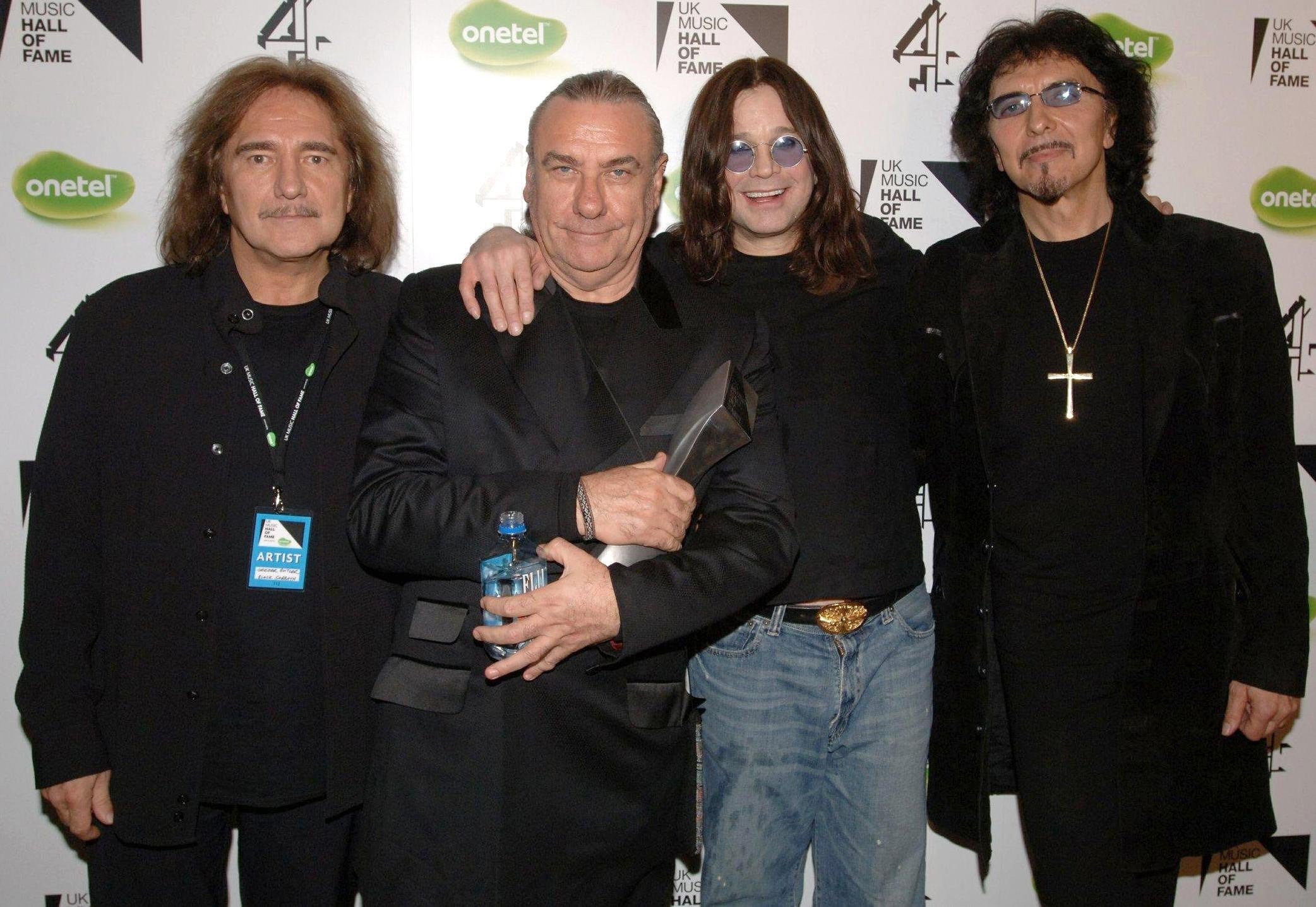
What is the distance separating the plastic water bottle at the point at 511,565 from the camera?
179 centimetres

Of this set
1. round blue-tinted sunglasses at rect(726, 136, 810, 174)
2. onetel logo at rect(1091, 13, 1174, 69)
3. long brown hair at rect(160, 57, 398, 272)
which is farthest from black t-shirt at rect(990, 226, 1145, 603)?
long brown hair at rect(160, 57, 398, 272)

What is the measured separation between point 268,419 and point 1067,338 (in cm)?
206

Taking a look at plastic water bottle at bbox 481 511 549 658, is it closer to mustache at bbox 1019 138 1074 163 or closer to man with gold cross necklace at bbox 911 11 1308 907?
man with gold cross necklace at bbox 911 11 1308 907

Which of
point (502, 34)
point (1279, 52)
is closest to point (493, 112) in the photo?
point (502, 34)

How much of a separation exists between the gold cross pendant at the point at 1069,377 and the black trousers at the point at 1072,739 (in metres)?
0.50

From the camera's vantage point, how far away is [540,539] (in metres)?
1.85

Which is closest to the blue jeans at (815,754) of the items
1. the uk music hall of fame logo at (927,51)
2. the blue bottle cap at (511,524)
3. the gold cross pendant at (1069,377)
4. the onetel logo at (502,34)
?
the gold cross pendant at (1069,377)

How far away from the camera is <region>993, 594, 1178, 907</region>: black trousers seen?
8.07 ft

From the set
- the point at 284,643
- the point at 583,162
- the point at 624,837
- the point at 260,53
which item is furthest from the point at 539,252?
the point at 260,53

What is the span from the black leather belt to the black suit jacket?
1.43 ft

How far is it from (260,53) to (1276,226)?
3588 millimetres

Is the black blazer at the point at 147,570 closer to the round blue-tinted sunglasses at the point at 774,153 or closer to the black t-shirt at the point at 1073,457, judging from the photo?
the round blue-tinted sunglasses at the point at 774,153

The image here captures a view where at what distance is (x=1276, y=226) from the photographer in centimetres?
344

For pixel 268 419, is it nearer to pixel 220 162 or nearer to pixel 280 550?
pixel 280 550
